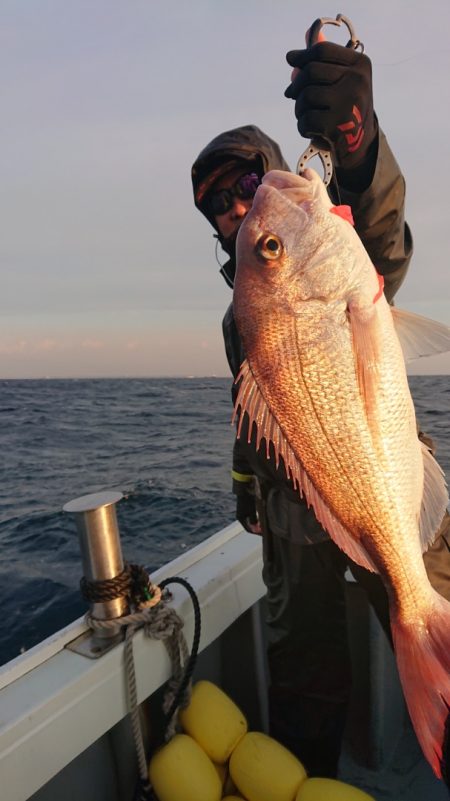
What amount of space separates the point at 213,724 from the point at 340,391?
154cm

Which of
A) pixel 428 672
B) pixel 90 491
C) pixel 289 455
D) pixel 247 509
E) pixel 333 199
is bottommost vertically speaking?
pixel 90 491

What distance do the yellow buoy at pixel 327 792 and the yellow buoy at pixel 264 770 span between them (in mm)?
62

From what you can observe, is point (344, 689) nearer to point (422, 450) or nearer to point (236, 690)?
point (236, 690)

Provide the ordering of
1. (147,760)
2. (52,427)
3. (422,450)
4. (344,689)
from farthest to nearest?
(52,427), (344,689), (147,760), (422,450)

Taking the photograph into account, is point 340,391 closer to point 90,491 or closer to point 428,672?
point 428,672

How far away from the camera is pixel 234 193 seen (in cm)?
238

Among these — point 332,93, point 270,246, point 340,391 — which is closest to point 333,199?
point 332,93

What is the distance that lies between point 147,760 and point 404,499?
161 centimetres

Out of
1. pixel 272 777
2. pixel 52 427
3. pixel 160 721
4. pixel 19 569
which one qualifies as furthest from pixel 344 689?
pixel 52 427

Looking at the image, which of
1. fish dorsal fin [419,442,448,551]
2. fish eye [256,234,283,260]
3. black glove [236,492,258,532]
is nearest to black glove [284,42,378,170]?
fish eye [256,234,283,260]

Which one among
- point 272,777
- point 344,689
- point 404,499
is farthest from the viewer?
point 344,689

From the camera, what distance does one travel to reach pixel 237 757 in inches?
84.4

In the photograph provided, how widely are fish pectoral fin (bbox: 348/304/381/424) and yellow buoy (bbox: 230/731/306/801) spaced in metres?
1.51

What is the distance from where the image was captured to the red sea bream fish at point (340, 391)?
59.7 inches
